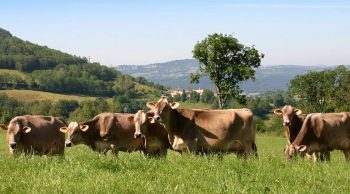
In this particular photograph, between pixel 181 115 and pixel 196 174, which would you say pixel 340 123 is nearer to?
pixel 181 115

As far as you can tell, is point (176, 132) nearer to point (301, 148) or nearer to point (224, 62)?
point (301, 148)

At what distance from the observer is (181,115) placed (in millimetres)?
15617

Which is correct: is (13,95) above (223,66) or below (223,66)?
below

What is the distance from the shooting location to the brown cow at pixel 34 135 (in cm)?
1680

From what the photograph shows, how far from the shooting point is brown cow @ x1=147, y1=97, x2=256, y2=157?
1534 centimetres

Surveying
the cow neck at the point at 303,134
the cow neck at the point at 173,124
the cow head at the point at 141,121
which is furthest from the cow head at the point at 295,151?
the cow head at the point at 141,121

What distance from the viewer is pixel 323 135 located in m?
16.9

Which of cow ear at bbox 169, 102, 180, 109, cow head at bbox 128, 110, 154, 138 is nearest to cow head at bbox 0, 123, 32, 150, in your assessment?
cow head at bbox 128, 110, 154, 138

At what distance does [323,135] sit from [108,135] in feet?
25.4

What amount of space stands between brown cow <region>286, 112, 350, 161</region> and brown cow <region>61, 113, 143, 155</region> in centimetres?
568

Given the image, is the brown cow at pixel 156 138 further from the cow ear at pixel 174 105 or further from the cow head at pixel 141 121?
the cow ear at pixel 174 105

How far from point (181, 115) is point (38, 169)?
593 centimetres

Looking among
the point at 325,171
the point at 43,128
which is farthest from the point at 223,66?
the point at 325,171

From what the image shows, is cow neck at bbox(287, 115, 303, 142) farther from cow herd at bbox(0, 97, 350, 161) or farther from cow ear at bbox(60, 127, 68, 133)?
cow ear at bbox(60, 127, 68, 133)
